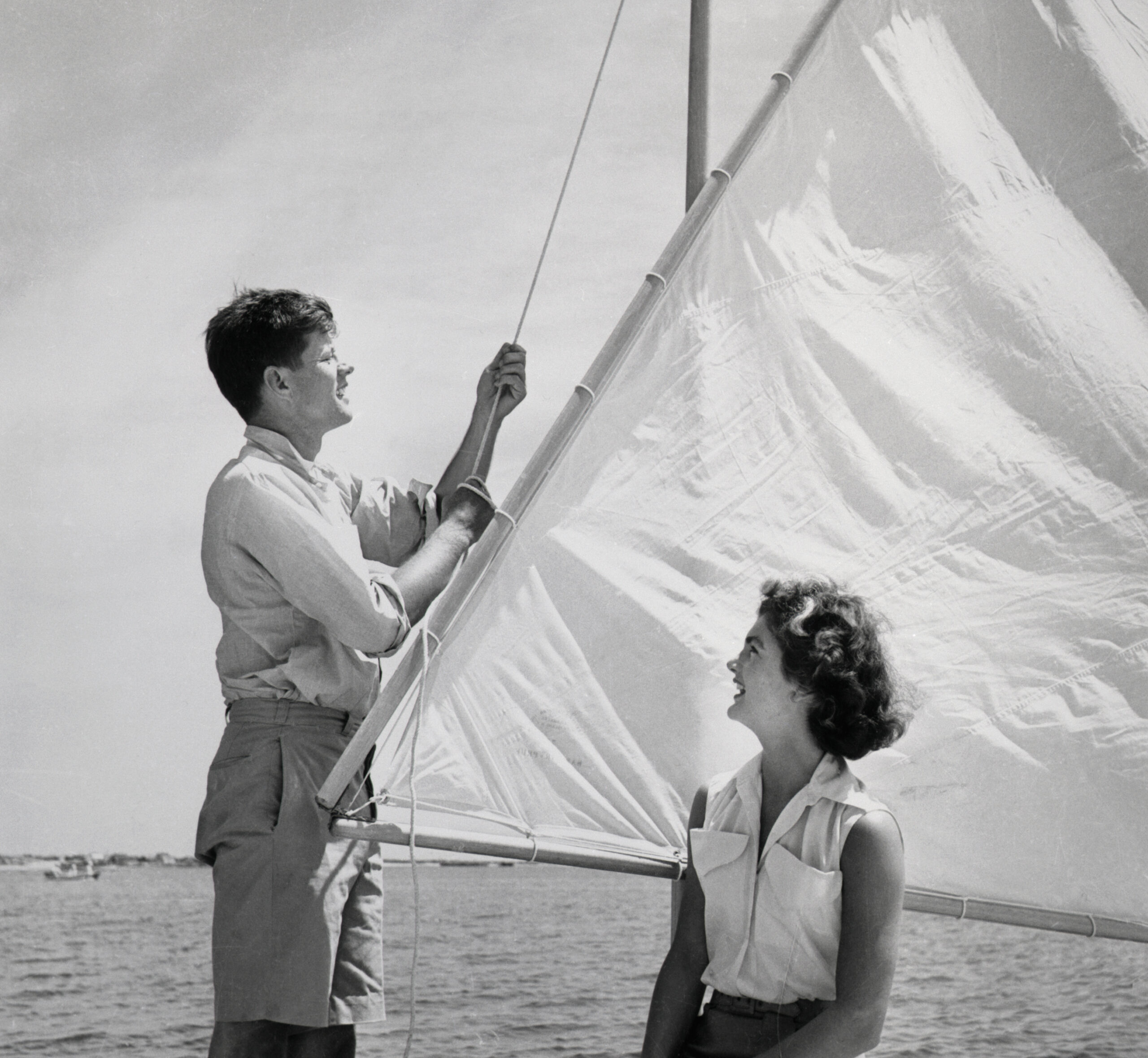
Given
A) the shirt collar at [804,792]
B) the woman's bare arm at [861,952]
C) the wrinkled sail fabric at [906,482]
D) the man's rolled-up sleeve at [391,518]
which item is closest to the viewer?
the woman's bare arm at [861,952]

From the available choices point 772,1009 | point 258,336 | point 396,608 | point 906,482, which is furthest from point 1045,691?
point 258,336

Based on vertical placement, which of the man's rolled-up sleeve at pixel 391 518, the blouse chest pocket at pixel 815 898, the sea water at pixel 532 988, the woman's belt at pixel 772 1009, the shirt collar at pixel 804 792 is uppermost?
the man's rolled-up sleeve at pixel 391 518

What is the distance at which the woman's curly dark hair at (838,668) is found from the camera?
98.1 inches

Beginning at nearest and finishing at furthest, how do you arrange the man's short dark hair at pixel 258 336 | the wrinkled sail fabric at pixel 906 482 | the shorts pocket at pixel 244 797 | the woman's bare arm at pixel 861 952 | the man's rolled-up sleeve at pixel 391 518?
1. the woman's bare arm at pixel 861 952
2. the shorts pocket at pixel 244 797
3. the wrinkled sail fabric at pixel 906 482
4. the man's short dark hair at pixel 258 336
5. the man's rolled-up sleeve at pixel 391 518

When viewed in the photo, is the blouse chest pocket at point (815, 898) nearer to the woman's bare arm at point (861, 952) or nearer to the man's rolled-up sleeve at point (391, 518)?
the woman's bare arm at point (861, 952)

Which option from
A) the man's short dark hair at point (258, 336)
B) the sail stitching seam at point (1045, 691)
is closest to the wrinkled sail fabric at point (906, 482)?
the sail stitching seam at point (1045, 691)

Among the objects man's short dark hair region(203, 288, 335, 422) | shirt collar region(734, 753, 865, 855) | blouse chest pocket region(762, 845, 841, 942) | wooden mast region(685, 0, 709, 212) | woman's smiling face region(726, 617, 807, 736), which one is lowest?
blouse chest pocket region(762, 845, 841, 942)

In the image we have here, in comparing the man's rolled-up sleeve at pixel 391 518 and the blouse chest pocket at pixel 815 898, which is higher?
the man's rolled-up sleeve at pixel 391 518

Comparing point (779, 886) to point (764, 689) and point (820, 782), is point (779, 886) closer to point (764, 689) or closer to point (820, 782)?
point (820, 782)

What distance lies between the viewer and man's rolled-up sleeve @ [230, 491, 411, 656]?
2531 mm

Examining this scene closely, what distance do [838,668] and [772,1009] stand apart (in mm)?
613

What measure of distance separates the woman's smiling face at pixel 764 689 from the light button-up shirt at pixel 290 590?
2.14 ft

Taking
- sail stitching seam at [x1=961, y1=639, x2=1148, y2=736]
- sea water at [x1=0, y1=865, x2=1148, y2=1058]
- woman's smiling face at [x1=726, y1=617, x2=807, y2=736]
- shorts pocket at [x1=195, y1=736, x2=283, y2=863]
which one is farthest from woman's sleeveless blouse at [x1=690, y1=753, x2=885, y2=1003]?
sea water at [x1=0, y1=865, x2=1148, y2=1058]

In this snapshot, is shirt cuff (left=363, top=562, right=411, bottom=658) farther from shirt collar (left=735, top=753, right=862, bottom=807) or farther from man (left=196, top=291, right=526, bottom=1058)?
shirt collar (left=735, top=753, right=862, bottom=807)
